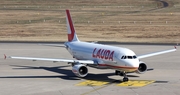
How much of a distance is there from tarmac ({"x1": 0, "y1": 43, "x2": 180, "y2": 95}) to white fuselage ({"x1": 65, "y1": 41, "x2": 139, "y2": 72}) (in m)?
1.80

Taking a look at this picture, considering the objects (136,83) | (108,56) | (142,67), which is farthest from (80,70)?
(142,67)

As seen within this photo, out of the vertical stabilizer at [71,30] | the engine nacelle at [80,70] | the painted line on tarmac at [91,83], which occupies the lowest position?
the painted line on tarmac at [91,83]

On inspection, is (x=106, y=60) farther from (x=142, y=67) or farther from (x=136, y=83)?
(x=136, y=83)

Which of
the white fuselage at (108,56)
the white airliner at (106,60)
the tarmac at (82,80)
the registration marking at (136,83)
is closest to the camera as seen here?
the tarmac at (82,80)

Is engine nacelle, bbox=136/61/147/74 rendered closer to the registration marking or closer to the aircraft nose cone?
the registration marking

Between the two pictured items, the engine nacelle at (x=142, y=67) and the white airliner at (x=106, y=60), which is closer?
the white airliner at (x=106, y=60)

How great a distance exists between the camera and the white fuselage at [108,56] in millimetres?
52672

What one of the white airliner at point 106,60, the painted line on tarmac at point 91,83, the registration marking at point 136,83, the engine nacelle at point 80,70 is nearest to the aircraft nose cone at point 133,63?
the white airliner at point 106,60

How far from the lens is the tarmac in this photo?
4912 centimetres

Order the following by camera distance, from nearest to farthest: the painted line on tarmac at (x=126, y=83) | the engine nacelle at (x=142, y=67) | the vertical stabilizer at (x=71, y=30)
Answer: the painted line on tarmac at (x=126, y=83) < the engine nacelle at (x=142, y=67) < the vertical stabilizer at (x=71, y=30)

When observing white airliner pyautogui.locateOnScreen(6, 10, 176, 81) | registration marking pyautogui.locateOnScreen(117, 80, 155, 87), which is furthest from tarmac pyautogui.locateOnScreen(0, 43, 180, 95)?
white airliner pyautogui.locateOnScreen(6, 10, 176, 81)

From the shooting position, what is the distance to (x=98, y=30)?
113 metres

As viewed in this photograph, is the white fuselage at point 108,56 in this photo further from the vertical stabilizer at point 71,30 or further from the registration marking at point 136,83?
the vertical stabilizer at point 71,30

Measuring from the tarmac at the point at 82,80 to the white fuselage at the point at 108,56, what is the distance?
1.80 m
